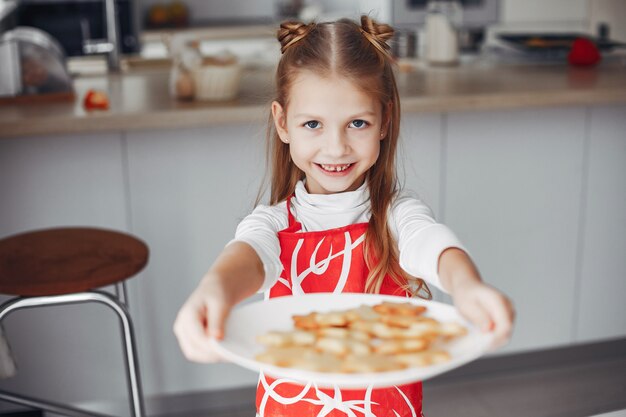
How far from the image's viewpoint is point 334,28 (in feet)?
3.81

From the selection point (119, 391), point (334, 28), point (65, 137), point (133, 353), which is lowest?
point (119, 391)

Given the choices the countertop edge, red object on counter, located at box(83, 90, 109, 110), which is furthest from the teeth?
red object on counter, located at box(83, 90, 109, 110)

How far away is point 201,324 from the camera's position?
0.78 metres

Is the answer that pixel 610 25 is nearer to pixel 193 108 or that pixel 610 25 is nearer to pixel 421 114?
pixel 421 114

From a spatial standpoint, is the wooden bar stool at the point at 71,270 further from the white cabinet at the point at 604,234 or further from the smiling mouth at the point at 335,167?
the white cabinet at the point at 604,234

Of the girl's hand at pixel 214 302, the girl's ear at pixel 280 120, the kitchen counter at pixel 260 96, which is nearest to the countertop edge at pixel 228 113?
the kitchen counter at pixel 260 96

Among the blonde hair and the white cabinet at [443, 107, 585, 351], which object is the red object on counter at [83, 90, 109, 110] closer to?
the white cabinet at [443, 107, 585, 351]

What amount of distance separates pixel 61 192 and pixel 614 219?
1.85 metres

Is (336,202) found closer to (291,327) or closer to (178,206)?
(291,327)

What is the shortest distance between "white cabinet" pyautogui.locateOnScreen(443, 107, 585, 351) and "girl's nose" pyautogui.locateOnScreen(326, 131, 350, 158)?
1.47m

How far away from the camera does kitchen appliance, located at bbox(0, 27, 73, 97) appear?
7.80 feet

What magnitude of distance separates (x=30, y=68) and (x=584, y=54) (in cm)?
201

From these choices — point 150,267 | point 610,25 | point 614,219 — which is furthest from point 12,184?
point 610,25

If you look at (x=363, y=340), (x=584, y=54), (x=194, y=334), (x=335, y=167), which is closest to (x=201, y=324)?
(x=194, y=334)
